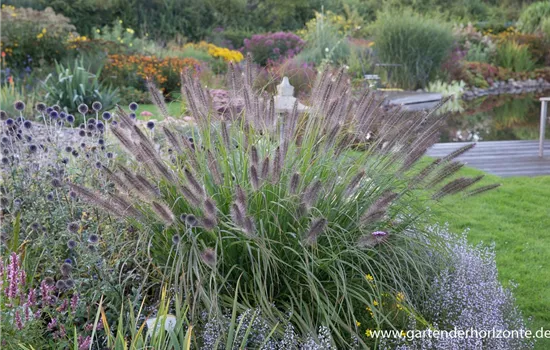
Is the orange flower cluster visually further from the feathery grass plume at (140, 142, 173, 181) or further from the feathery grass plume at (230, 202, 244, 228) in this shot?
the feathery grass plume at (230, 202, 244, 228)

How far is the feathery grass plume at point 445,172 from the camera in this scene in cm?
272

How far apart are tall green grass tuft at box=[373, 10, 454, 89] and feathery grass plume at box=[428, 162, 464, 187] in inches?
502

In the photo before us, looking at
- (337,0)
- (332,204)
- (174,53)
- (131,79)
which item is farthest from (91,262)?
(337,0)

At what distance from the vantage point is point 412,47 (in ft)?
49.6

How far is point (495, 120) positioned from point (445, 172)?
988cm

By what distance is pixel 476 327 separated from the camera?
9.05 feet

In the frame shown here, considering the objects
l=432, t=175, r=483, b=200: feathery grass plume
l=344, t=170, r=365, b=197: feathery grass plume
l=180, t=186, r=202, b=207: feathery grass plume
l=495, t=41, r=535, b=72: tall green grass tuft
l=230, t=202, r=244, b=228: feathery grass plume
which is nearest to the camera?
l=230, t=202, r=244, b=228: feathery grass plume

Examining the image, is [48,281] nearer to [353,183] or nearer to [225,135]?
[225,135]

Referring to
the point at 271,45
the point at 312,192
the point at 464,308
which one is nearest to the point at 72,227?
the point at 312,192

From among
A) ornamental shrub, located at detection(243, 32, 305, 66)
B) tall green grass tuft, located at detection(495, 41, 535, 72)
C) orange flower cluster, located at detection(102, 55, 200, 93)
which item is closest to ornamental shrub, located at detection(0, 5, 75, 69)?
orange flower cluster, located at detection(102, 55, 200, 93)

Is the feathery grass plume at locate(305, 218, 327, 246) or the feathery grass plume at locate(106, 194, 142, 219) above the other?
the feathery grass plume at locate(305, 218, 327, 246)

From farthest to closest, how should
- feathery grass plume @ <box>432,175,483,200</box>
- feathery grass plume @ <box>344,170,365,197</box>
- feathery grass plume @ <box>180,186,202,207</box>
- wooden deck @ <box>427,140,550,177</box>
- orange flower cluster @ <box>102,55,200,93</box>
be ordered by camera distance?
orange flower cluster @ <box>102,55,200,93</box> < wooden deck @ <box>427,140,550,177</box> < feathery grass plume @ <box>432,175,483,200</box> < feathery grass plume @ <box>344,170,365,197</box> < feathery grass plume @ <box>180,186,202,207</box>

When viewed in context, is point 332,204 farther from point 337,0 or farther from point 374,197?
point 337,0

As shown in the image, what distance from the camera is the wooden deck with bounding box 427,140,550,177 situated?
726 cm
